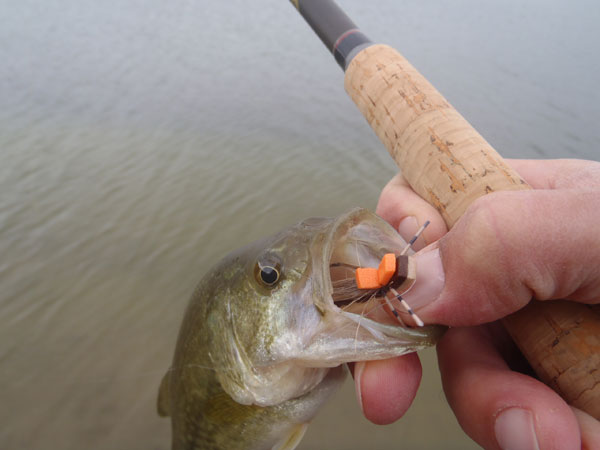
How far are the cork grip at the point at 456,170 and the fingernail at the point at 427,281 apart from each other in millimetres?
281

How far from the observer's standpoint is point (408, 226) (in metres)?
1.65

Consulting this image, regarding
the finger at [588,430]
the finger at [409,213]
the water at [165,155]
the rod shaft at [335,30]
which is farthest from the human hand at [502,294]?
the water at [165,155]

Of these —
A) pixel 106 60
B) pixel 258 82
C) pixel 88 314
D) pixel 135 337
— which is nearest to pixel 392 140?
pixel 135 337

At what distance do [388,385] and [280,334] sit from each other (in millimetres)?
398

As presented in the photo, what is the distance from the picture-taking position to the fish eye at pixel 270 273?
4.78 ft

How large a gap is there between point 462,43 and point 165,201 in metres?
7.44

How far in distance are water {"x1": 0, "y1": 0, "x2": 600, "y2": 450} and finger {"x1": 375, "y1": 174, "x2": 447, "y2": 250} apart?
174 cm

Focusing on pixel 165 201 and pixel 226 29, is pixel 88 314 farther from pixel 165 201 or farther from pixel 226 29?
pixel 226 29

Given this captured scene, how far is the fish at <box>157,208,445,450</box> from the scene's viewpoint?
1.29 m

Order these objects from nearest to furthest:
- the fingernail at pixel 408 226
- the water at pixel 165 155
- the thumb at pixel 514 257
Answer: the thumb at pixel 514 257 < the fingernail at pixel 408 226 < the water at pixel 165 155

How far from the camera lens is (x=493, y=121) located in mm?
5930

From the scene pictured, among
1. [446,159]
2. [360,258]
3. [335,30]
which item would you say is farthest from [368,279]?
[335,30]

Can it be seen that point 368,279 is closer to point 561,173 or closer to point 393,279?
point 393,279

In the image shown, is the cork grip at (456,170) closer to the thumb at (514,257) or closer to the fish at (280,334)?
the thumb at (514,257)
